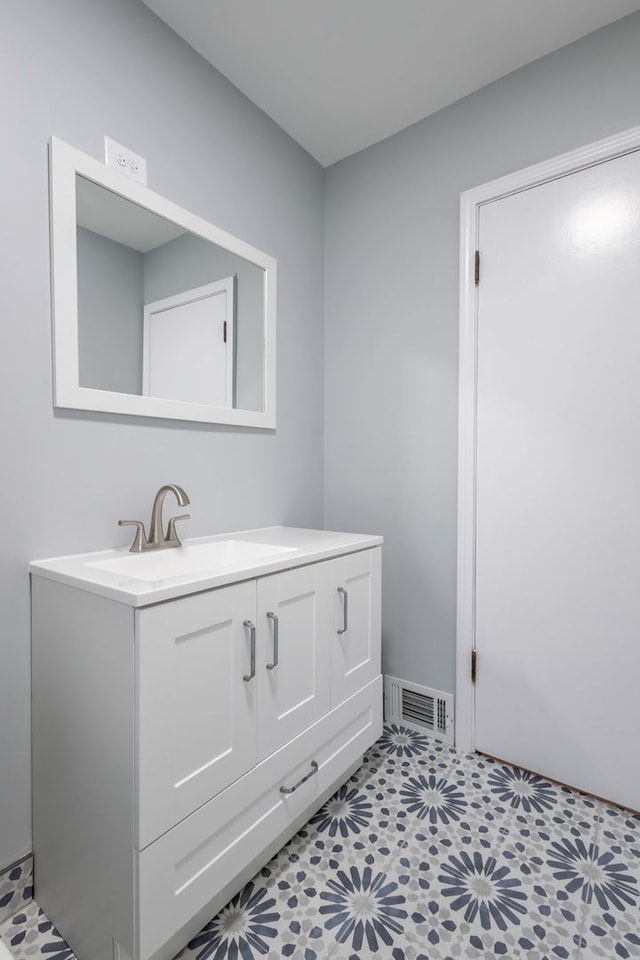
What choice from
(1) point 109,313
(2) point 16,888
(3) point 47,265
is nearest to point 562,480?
(1) point 109,313

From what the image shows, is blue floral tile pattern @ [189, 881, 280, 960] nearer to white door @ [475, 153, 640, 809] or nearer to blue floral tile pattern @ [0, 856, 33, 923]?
blue floral tile pattern @ [0, 856, 33, 923]

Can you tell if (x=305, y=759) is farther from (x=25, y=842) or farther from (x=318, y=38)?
(x=318, y=38)

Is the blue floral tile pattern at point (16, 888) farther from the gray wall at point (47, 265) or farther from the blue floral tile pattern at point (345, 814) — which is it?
the blue floral tile pattern at point (345, 814)

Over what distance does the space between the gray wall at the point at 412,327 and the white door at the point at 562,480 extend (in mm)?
150

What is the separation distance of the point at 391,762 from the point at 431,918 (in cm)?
61

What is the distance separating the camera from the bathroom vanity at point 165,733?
0.89 meters

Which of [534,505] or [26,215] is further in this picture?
[534,505]

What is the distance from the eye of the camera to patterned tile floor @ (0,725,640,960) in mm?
1035

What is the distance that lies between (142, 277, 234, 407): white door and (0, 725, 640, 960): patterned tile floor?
Result: 53.4 inches

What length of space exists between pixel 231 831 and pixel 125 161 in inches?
69.2

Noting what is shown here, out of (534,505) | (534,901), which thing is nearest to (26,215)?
(534,505)

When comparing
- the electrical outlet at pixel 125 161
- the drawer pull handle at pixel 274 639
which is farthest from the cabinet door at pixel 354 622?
the electrical outlet at pixel 125 161

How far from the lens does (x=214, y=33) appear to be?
4.92 ft

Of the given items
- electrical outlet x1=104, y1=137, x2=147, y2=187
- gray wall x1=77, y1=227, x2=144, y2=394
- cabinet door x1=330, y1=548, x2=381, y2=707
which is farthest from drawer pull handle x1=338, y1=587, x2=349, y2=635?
electrical outlet x1=104, y1=137, x2=147, y2=187
